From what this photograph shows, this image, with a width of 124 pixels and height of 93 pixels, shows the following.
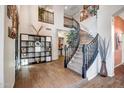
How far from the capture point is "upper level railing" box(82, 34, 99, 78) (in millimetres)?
3773

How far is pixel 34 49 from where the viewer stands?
5750mm

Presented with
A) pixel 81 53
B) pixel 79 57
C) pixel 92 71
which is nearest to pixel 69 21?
pixel 81 53

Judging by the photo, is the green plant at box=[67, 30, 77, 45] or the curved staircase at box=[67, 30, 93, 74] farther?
the green plant at box=[67, 30, 77, 45]

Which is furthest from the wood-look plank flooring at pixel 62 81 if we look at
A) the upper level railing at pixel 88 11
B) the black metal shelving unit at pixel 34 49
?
the upper level railing at pixel 88 11

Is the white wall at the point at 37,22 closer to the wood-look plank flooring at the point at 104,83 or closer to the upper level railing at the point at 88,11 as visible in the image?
the upper level railing at the point at 88,11

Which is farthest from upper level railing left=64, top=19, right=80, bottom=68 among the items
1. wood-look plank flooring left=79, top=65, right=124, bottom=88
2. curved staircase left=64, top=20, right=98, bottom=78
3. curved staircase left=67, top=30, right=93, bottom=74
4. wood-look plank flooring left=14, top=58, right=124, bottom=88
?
wood-look plank flooring left=79, top=65, right=124, bottom=88

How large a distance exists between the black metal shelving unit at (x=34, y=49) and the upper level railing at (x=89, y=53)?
2.69 m

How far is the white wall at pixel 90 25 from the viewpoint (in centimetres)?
463

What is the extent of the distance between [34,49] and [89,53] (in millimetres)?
2886

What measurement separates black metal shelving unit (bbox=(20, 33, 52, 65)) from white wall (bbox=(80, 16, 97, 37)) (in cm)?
244

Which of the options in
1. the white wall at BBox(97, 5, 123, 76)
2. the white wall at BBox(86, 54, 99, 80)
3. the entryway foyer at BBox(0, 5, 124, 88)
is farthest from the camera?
the white wall at BBox(97, 5, 123, 76)

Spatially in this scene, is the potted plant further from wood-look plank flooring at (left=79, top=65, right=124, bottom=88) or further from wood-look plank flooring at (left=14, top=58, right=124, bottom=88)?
wood-look plank flooring at (left=79, top=65, right=124, bottom=88)

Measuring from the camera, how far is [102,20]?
4184 millimetres
